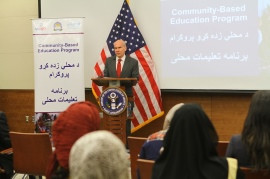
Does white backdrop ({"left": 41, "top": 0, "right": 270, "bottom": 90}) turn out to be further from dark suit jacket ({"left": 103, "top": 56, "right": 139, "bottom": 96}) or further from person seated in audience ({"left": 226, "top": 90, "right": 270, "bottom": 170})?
person seated in audience ({"left": 226, "top": 90, "right": 270, "bottom": 170})

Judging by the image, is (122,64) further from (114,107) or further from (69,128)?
(69,128)

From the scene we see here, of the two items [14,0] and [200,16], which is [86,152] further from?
[14,0]

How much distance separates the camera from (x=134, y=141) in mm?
3324

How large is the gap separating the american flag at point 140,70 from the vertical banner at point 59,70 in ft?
2.13

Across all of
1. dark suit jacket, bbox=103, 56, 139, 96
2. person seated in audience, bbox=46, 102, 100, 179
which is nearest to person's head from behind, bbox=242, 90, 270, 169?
person seated in audience, bbox=46, 102, 100, 179

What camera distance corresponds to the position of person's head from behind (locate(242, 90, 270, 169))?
7.45 feet

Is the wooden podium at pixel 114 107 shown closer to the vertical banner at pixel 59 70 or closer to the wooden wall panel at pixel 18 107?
the vertical banner at pixel 59 70

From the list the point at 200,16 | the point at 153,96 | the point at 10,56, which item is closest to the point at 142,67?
the point at 153,96

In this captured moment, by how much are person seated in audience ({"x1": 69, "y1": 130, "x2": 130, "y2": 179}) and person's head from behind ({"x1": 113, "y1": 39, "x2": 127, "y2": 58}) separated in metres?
4.62

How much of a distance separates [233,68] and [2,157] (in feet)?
11.7

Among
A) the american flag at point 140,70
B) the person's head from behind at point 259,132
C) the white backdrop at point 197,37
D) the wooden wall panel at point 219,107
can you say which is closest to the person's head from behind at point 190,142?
the person's head from behind at point 259,132

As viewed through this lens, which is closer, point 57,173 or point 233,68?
point 57,173

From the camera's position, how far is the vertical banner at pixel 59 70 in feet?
20.4

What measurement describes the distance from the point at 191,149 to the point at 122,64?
4260 mm
